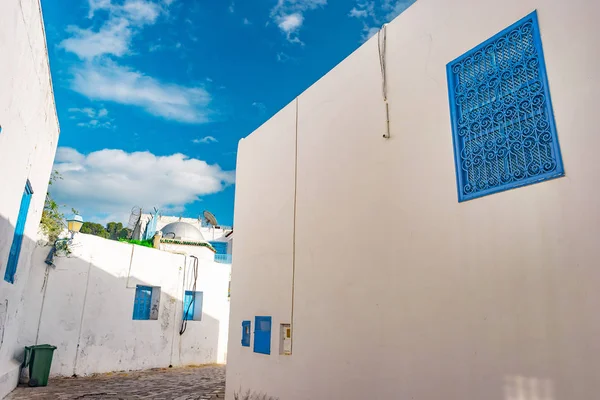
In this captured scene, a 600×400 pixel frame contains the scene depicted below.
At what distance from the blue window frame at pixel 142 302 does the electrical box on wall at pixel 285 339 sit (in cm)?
721

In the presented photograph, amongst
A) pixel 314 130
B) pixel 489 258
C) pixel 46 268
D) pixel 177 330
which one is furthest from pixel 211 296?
pixel 489 258

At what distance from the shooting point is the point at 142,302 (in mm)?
11836

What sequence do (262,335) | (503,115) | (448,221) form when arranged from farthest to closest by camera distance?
(262,335), (448,221), (503,115)

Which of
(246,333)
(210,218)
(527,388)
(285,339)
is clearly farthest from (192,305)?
(210,218)

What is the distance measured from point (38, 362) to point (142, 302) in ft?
11.9

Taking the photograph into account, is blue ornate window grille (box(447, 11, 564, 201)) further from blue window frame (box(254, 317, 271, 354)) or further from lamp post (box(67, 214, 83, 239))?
lamp post (box(67, 214, 83, 239))

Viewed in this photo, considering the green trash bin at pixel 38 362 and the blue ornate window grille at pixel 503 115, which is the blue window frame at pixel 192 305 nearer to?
the green trash bin at pixel 38 362

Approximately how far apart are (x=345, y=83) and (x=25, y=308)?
8.25m

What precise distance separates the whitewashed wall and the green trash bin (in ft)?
2.21

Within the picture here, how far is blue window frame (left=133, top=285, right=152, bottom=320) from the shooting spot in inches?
457

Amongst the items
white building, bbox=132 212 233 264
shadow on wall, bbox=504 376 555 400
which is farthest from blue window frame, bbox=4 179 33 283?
white building, bbox=132 212 233 264

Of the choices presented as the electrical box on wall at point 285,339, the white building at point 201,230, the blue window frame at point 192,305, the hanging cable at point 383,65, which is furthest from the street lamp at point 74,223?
the white building at point 201,230

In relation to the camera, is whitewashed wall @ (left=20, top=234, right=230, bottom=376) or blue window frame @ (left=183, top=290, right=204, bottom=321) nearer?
whitewashed wall @ (left=20, top=234, right=230, bottom=376)

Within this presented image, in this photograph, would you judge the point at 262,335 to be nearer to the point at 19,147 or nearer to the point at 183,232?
the point at 19,147
